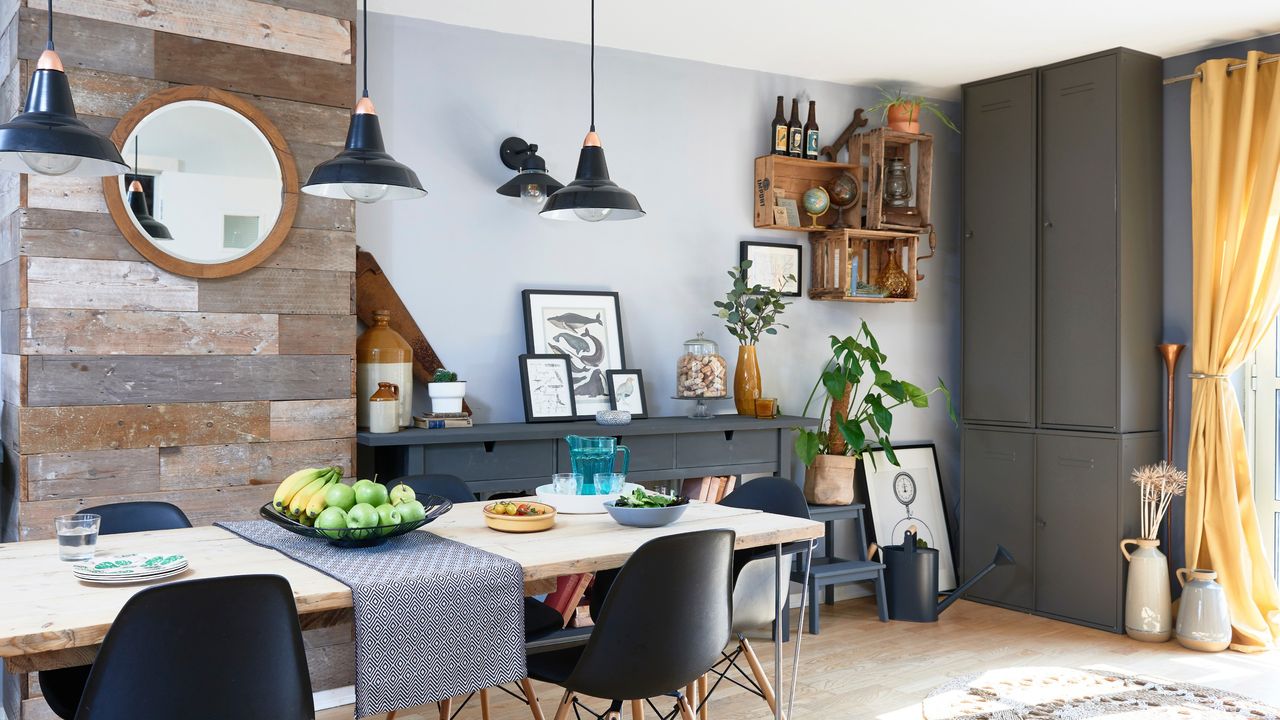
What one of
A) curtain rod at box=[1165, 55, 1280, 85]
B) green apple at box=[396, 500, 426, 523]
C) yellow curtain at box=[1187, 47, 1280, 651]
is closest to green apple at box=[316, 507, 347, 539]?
green apple at box=[396, 500, 426, 523]

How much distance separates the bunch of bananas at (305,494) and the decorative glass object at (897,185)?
11.4ft

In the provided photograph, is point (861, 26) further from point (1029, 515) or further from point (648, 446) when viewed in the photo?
point (1029, 515)

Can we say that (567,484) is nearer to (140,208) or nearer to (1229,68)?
(140,208)

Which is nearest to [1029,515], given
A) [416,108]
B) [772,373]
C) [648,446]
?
[772,373]

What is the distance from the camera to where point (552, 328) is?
4363mm

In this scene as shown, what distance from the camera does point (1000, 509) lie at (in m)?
5.14

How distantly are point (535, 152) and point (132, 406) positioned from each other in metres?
1.79

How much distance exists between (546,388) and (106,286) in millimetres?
1652

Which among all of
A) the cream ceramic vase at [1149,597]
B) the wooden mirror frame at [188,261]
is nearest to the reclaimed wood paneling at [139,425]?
the wooden mirror frame at [188,261]

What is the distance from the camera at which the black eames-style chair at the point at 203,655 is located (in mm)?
1727

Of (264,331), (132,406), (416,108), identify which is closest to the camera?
(132,406)

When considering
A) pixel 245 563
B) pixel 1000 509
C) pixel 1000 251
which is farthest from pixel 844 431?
pixel 245 563

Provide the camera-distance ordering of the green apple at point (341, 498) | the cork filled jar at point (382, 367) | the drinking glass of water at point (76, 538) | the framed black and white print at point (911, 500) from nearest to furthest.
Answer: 1. the drinking glass of water at point (76, 538)
2. the green apple at point (341, 498)
3. the cork filled jar at point (382, 367)
4. the framed black and white print at point (911, 500)

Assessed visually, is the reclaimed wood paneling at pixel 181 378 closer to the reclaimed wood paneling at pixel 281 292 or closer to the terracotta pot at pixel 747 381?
the reclaimed wood paneling at pixel 281 292
